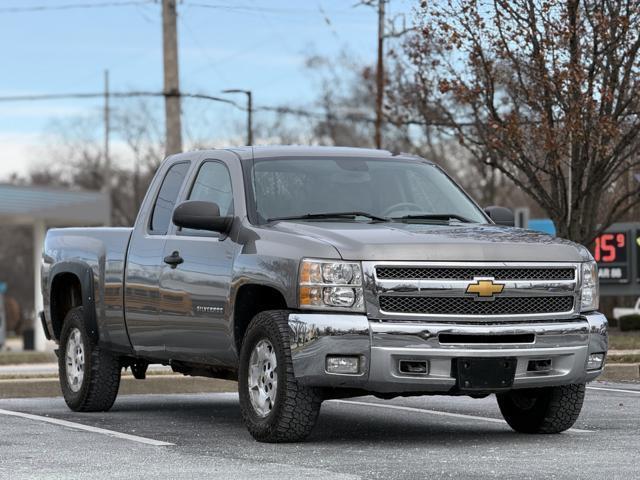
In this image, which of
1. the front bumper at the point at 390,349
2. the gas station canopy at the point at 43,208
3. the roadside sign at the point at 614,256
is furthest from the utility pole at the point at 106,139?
the front bumper at the point at 390,349

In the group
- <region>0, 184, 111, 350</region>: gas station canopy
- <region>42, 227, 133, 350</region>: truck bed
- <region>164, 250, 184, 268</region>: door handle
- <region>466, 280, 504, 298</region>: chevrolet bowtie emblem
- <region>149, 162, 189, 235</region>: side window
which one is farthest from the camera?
<region>0, 184, 111, 350</region>: gas station canopy

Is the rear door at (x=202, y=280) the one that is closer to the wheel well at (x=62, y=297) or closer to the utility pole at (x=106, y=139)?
the wheel well at (x=62, y=297)

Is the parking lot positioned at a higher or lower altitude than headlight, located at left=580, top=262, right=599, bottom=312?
lower

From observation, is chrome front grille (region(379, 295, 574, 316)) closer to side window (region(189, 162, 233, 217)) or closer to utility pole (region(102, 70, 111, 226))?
side window (region(189, 162, 233, 217))

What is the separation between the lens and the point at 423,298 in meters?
9.52

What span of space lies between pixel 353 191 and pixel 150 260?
1.74 meters

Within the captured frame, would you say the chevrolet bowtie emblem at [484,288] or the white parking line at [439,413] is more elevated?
the chevrolet bowtie emblem at [484,288]

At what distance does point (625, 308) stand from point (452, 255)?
26428 mm

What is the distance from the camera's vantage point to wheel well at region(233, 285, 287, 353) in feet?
33.4

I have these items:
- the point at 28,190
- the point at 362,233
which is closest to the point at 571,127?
the point at 362,233

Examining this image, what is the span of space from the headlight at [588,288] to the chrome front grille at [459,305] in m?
0.43

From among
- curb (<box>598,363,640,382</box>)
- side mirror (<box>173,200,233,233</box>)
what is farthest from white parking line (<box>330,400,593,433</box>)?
curb (<box>598,363,640,382</box>)

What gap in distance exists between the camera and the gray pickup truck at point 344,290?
9.45 meters

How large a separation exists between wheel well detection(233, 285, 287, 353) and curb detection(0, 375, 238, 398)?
514cm
